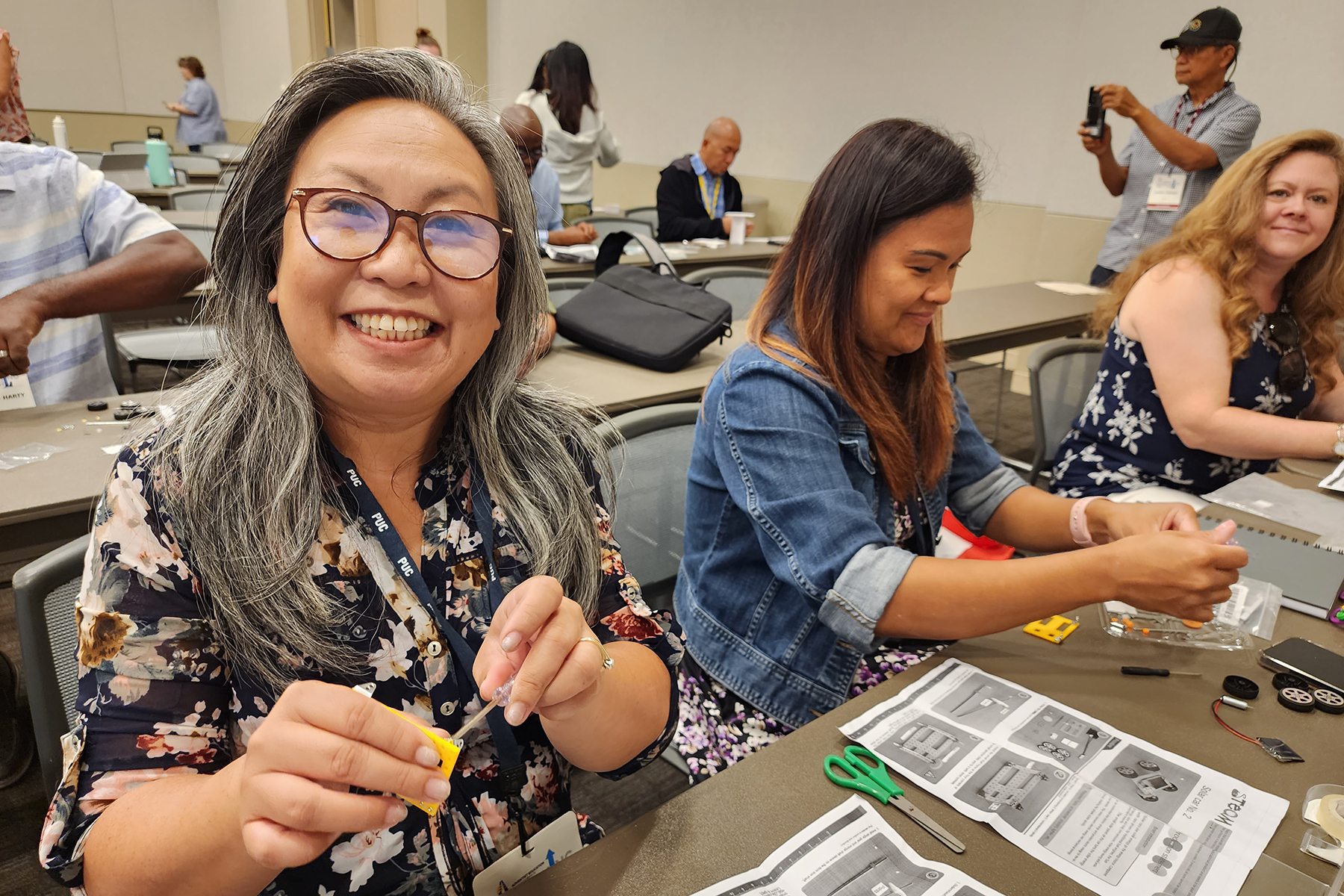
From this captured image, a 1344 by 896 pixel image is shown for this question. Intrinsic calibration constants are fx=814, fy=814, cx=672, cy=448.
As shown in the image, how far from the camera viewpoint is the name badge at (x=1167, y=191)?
4.14m

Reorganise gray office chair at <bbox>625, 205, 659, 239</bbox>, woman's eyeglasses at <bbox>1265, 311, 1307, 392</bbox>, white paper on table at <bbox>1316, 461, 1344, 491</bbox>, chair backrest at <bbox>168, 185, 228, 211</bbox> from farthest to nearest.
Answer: gray office chair at <bbox>625, 205, 659, 239</bbox>
chair backrest at <bbox>168, 185, 228, 211</bbox>
woman's eyeglasses at <bbox>1265, 311, 1307, 392</bbox>
white paper on table at <bbox>1316, 461, 1344, 491</bbox>

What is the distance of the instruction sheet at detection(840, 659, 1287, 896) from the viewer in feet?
2.74

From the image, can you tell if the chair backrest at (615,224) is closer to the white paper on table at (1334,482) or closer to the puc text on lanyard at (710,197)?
the puc text on lanyard at (710,197)

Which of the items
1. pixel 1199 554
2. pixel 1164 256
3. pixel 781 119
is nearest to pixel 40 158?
pixel 1199 554

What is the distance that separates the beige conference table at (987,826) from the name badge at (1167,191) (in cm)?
357

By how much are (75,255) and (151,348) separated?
3.90 feet

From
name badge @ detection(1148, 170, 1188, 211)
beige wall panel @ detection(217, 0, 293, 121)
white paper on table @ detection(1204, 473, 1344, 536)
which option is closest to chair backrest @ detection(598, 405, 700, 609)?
white paper on table @ detection(1204, 473, 1344, 536)

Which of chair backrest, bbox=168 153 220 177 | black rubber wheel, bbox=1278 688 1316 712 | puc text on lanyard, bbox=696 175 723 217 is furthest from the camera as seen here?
chair backrest, bbox=168 153 220 177

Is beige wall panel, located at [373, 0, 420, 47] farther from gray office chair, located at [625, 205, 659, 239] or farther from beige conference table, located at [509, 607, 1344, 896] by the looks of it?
beige conference table, located at [509, 607, 1344, 896]

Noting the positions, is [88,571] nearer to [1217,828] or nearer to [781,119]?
[1217,828]

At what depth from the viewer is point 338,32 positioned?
11.0 metres

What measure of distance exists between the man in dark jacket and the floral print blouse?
4.65m

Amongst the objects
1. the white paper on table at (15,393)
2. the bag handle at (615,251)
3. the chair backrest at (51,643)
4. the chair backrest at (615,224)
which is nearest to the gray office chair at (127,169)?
the chair backrest at (615,224)

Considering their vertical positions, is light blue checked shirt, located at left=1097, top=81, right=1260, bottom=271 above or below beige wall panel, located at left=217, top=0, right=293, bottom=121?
below
